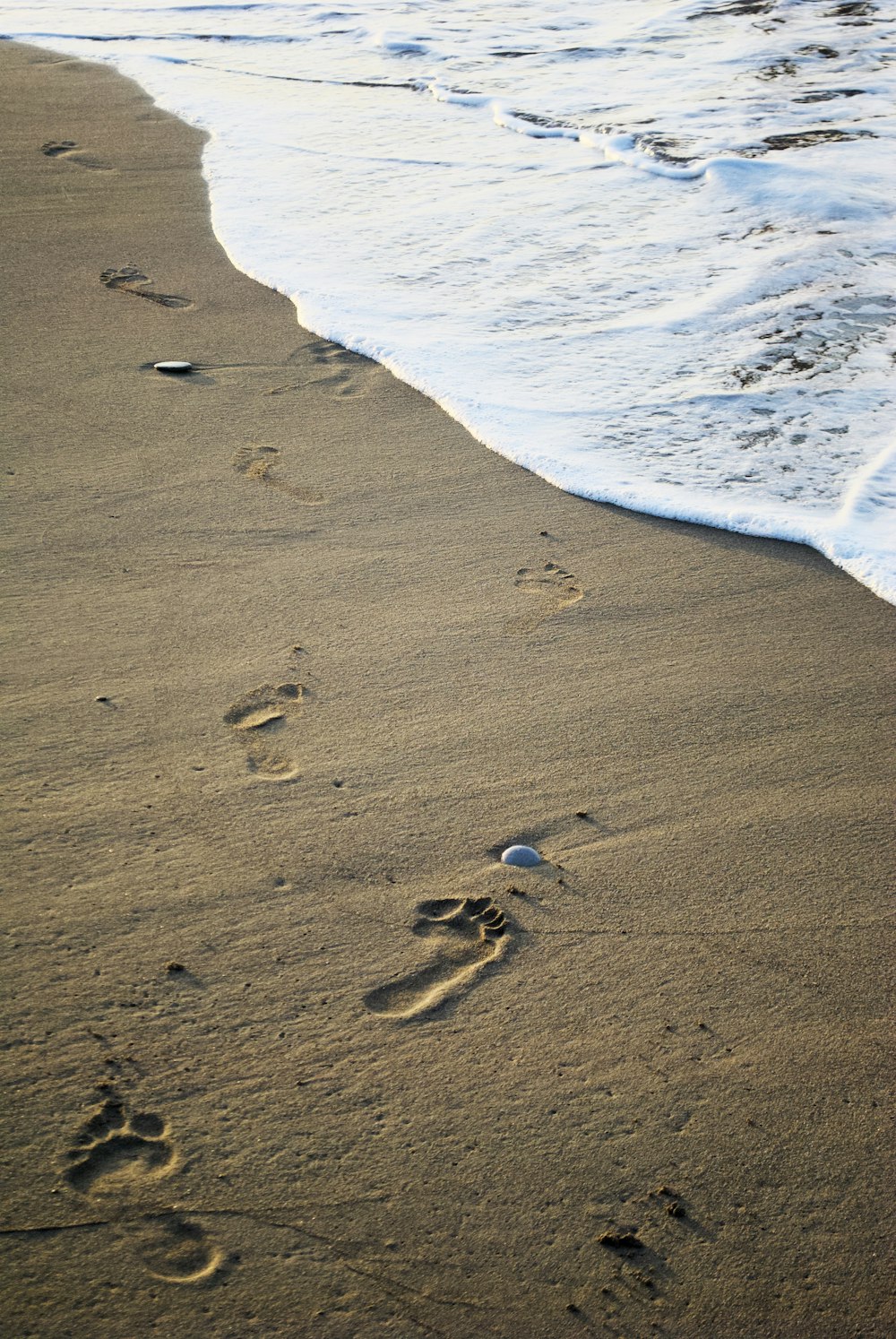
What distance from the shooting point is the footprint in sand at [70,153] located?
536cm

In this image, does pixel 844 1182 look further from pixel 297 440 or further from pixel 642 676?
pixel 297 440

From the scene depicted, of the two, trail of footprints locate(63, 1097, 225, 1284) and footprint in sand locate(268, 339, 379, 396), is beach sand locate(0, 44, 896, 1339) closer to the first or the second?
trail of footprints locate(63, 1097, 225, 1284)

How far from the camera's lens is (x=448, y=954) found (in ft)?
6.21

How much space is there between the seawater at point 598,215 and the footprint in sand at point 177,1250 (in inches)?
87.8

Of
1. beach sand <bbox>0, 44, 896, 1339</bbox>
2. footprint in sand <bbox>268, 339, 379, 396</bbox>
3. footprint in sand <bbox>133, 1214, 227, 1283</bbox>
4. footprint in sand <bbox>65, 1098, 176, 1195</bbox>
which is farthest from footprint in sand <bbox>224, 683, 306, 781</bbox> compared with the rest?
footprint in sand <bbox>268, 339, 379, 396</bbox>

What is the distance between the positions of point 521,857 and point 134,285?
3.15 metres

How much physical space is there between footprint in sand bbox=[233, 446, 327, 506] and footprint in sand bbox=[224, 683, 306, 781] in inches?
33.4

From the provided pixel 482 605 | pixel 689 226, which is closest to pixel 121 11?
pixel 689 226

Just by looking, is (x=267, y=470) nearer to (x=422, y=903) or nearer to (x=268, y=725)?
(x=268, y=725)

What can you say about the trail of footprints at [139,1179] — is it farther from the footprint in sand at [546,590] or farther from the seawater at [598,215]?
the seawater at [598,215]

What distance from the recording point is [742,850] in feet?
6.89

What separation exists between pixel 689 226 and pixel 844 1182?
4.53 metres

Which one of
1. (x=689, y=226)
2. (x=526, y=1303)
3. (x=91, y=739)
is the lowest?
(x=526, y=1303)

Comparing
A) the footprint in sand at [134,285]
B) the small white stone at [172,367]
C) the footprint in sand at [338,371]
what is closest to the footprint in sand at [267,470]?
the footprint in sand at [338,371]
